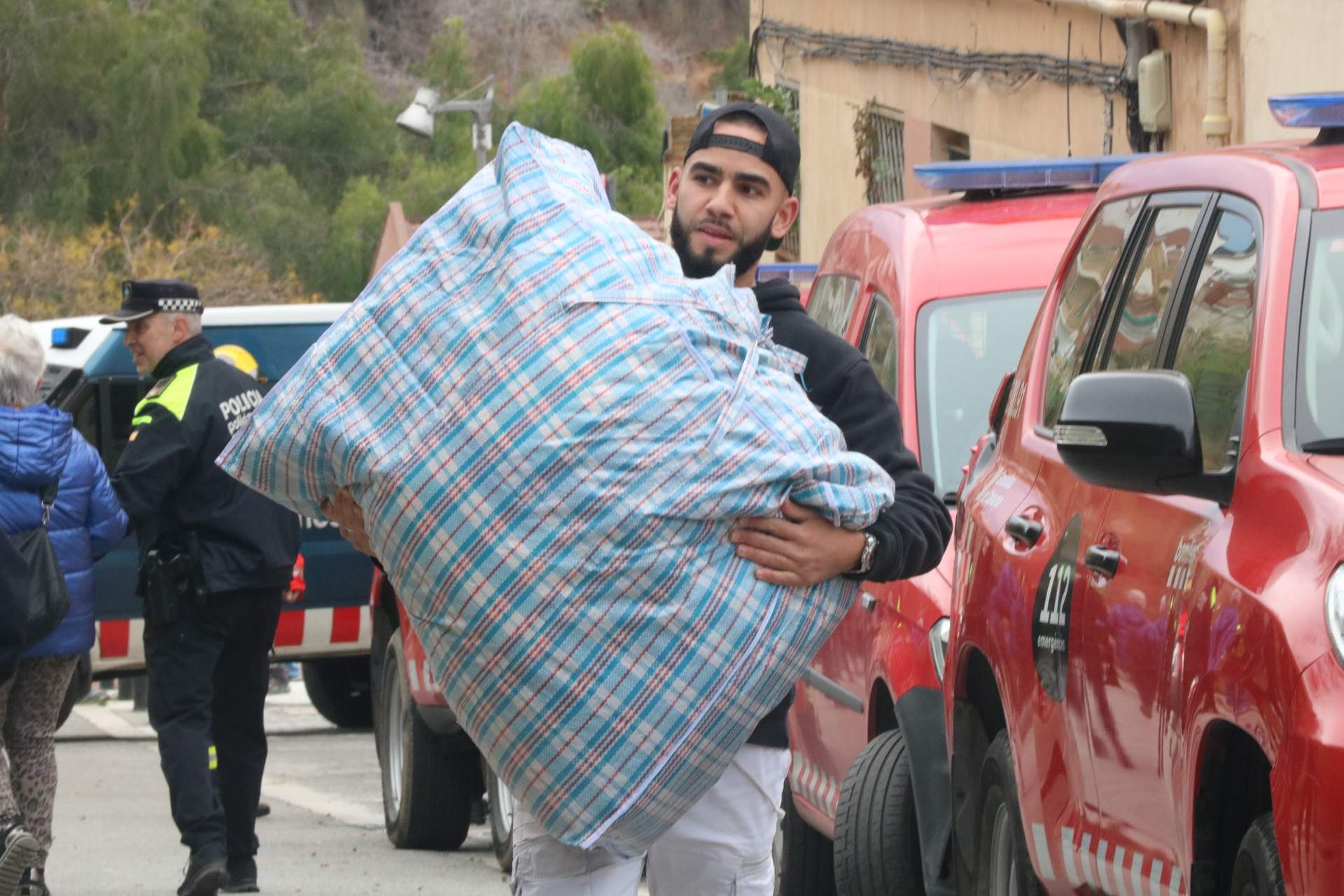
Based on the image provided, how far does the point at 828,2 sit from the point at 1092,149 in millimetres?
7041

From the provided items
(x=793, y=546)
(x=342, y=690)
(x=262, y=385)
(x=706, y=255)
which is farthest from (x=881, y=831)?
(x=342, y=690)

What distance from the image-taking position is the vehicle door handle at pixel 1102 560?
4.05 metres

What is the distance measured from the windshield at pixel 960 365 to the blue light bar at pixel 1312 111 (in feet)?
7.44

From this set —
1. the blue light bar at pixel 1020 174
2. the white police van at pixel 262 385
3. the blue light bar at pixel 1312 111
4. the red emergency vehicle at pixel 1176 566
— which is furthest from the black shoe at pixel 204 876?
the blue light bar at pixel 1312 111

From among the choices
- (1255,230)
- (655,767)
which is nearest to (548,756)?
(655,767)

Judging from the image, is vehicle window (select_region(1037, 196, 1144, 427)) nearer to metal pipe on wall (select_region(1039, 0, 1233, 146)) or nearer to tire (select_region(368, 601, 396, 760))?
tire (select_region(368, 601, 396, 760))

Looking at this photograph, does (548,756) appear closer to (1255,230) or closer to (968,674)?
(1255,230)

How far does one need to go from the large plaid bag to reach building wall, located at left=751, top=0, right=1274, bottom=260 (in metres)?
7.35

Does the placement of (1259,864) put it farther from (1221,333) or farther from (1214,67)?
(1214,67)

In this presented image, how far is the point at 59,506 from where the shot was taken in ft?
25.1

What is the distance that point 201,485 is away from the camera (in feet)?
26.1

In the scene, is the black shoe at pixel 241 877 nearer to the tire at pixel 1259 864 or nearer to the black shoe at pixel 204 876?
the black shoe at pixel 204 876

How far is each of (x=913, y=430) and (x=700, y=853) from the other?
285cm

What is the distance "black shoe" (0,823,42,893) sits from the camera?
22.3 ft
